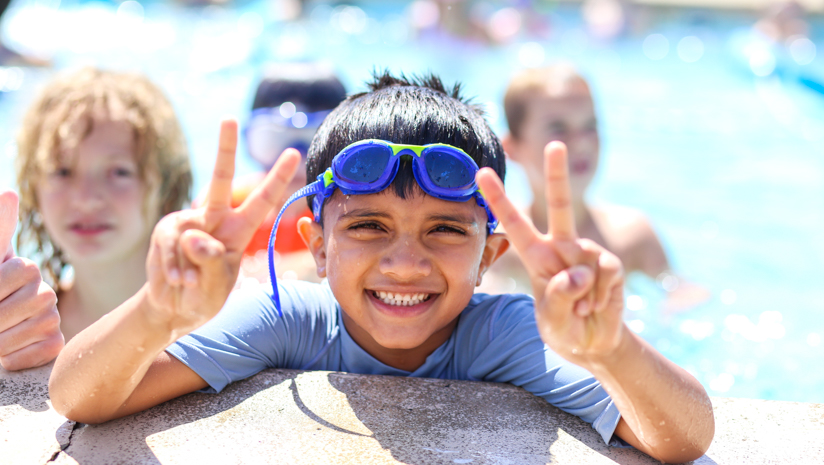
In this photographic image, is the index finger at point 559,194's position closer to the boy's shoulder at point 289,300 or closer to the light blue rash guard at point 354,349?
the light blue rash guard at point 354,349

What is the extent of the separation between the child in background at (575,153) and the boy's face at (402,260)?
117 inches

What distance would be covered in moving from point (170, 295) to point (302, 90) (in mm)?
3526

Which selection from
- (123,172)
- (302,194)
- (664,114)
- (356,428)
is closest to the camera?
(356,428)

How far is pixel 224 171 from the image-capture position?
5.67 feet

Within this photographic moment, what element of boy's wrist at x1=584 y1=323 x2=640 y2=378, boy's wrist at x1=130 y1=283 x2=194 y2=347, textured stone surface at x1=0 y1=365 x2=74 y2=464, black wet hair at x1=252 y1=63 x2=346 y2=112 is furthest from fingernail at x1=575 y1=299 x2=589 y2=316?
black wet hair at x1=252 y1=63 x2=346 y2=112

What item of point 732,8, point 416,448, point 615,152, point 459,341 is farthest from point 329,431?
point 732,8

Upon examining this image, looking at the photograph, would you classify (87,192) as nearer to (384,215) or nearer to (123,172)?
(123,172)

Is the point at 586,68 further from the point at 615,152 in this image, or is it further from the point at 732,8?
the point at 732,8

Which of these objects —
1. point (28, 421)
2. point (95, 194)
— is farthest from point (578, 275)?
point (95, 194)

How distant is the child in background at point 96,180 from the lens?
347cm

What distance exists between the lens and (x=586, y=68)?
13.5 meters

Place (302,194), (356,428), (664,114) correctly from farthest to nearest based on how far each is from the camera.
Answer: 1. (664,114)
2. (302,194)
3. (356,428)

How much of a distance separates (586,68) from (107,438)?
41.6 feet

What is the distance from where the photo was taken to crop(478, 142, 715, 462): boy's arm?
1.60m
